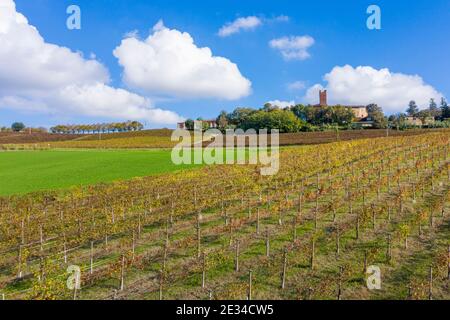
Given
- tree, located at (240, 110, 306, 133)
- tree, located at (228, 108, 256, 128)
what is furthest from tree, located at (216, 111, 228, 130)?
tree, located at (240, 110, 306, 133)

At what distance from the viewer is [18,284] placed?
1331cm

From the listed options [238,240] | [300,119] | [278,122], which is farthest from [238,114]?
[238,240]

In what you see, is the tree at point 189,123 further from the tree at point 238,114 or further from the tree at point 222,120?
the tree at point 238,114

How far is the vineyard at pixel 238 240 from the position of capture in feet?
40.9

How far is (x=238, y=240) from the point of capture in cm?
1520

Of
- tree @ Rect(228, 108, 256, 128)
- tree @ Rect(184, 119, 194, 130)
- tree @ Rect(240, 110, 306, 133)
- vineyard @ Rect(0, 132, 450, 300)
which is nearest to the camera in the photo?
vineyard @ Rect(0, 132, 450, 300)

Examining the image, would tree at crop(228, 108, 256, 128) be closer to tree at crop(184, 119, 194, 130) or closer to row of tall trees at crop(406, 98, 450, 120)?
tree at crop(184, 119, 194, 130)

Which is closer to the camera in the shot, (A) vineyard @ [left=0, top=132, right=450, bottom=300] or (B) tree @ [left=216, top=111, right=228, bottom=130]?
(A) vineyard @ [left=0, top=132, right=450, bottom=300]

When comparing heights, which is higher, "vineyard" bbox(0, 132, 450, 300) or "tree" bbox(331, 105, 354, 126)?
"tree" bbox(331, 105, 354, 126)

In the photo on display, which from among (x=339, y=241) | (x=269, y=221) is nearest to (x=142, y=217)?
(x=269, y=221)

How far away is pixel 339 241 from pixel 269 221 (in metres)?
4.15

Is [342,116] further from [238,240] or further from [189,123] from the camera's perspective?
[238,240]

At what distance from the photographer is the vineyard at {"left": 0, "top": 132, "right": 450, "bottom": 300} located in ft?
40.9
